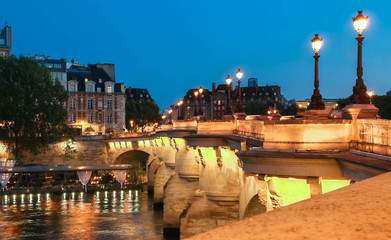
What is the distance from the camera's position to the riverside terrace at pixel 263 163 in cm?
1010

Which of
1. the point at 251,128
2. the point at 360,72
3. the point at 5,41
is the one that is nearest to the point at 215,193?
the point at 251,128

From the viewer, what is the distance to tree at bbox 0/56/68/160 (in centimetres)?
6769

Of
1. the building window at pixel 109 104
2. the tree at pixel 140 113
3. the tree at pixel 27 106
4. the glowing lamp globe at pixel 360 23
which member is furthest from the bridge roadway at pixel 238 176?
the tree at pixel 140 113

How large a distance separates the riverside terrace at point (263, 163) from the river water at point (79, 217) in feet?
12.9

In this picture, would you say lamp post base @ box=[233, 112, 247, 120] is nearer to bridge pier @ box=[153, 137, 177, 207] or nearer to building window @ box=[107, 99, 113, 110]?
bridge pier @ box=[153, 137, 177, 207]

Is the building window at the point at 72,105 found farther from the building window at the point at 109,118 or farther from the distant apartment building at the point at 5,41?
the distant apartment building at the point at 5,41

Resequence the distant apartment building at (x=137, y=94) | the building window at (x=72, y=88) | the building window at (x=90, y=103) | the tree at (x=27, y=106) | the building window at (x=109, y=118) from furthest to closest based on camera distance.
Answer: the distant apartment building at (x=137, y=94) → the building window at (x=109, y=118) → the building window at (x=90, y=103) → the building window at (x=72, y=88) → the tree at (x=27, y=106)

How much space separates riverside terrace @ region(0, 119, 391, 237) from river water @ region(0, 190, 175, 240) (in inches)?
155

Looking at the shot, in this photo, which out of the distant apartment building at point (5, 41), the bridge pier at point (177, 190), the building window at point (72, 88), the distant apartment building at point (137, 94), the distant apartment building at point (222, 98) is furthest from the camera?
the distant apartment building at point (137, 94)

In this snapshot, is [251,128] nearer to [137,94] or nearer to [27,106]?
[27,106]

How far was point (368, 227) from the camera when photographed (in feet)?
13.4

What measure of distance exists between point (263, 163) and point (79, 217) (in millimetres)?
36585

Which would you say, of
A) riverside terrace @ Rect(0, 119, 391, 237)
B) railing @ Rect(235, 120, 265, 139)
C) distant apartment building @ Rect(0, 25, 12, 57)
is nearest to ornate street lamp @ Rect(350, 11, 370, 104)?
riverside terrace @ Rect(0, 119, 391, 237)

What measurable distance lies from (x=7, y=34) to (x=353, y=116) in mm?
100358
